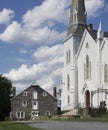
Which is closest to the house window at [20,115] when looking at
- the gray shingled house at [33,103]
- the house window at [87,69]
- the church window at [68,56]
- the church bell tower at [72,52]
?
the gray shingled house at [33,103]

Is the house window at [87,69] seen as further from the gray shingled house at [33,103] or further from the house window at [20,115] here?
the house window at [20,115]

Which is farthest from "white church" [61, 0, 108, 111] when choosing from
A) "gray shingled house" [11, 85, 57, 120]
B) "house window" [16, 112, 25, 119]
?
"house window" [16, 112, 25, 119]

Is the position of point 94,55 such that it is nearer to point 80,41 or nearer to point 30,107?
point 80,41

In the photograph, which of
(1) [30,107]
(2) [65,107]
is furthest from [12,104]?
(2) [65,107]

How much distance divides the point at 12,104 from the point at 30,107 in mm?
3692

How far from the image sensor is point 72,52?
6600 centimetres

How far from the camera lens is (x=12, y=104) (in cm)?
7675

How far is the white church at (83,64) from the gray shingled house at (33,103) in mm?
9611

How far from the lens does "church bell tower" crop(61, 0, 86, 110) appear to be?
64.9 metres

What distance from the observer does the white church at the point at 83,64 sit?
184ft

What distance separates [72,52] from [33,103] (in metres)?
17.1

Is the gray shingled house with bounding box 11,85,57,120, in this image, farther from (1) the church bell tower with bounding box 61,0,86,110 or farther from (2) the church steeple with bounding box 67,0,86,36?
(2) the church steeple with bounding box 67,0,86,36

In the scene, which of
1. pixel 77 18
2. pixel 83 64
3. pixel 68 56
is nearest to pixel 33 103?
pixel 68 56

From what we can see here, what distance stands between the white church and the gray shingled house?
378 inches
